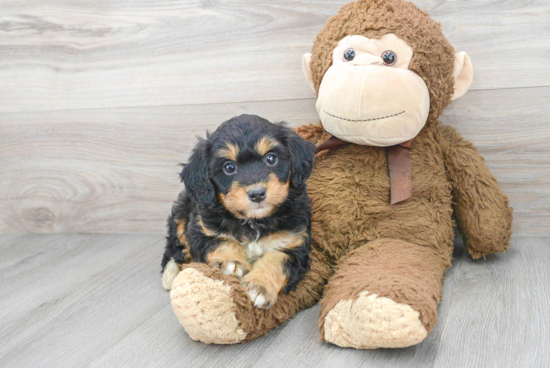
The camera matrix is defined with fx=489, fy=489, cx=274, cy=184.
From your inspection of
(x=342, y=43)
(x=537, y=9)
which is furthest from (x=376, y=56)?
(x=537, y=9)

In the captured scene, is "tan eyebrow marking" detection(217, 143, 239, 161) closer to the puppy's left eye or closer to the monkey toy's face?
the puppy's left eye

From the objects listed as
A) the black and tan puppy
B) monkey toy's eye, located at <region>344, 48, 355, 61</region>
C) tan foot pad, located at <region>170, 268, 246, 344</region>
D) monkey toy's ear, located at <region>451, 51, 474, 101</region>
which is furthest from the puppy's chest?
monkey toy's ear, located at <region>451, 51, 474, 101</region>

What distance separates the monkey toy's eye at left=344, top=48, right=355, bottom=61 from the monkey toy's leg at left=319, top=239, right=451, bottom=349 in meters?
0.66

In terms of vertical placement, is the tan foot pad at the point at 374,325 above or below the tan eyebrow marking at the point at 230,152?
below

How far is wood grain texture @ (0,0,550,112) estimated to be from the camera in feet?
6.41

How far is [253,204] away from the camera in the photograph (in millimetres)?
1357

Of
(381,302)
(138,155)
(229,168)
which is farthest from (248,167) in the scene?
(138,155)

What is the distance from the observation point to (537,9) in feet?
6.23

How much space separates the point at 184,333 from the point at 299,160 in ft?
2.08

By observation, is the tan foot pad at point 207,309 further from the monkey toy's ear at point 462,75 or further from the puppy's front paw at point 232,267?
the monkey toy's ear at point 462,75

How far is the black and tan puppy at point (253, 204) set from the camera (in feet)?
4.55

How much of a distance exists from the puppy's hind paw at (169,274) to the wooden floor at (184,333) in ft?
0.10

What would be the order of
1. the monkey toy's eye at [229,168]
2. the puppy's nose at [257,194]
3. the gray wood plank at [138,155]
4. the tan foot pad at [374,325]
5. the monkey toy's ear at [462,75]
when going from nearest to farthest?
the tan foot pad at [374,325]
the puppy's nose at [257,194]
the monkey toy's eye at [229,168]
the monkey toy's ear at [462,75]
the gray wood plank at [138,155]

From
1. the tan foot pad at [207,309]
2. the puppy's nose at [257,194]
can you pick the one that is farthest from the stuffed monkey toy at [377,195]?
the puppy's nose at [257,194]
